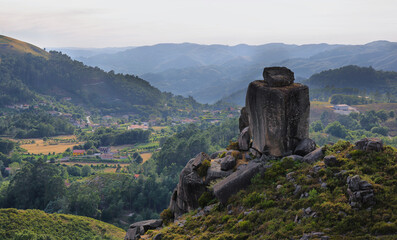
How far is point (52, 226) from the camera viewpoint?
4347 centimetres

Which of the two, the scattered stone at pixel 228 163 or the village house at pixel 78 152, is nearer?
the scattered stone at pixel 228 163

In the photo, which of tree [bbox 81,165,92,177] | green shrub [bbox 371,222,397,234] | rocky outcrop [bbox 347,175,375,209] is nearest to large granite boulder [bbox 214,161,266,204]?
rocky outcrop [bbox 347,175,375,209]

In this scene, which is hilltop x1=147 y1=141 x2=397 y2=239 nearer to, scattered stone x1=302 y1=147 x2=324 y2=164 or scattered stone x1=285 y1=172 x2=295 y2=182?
scattered stone x1=285 y1=172 x2=295 y2=182

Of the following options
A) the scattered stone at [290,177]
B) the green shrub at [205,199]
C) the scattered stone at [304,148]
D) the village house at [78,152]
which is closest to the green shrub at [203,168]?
the green shrub at [205,199]

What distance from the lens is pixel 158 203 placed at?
221ft

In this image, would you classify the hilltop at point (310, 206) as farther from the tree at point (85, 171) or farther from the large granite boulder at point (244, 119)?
the tree at point (85, 171)

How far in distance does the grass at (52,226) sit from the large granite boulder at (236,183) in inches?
1086

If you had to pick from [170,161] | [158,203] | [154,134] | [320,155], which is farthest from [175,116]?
[320,155]

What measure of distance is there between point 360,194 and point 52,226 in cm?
4064

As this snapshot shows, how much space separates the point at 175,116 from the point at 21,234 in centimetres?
15396

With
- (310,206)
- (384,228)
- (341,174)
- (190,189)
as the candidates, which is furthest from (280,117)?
(384,228)

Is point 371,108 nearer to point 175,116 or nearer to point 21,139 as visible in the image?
point 175,116

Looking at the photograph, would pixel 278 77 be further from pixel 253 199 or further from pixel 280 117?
pixel 253 199

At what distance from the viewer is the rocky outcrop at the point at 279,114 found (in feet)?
60.5
